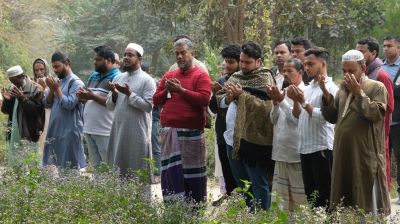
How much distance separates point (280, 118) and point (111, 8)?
98.7ft

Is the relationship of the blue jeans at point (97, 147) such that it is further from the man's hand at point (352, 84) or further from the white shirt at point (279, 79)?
the man's hand at point (352, 84)

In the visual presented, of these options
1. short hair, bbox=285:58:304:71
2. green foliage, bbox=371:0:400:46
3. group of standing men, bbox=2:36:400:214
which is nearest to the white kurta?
group of standing men, bbox=2:36:400:214

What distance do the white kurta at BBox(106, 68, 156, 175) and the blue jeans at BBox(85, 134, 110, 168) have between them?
515mm

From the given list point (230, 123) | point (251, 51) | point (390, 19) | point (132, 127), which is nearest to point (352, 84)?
point (251, 51)

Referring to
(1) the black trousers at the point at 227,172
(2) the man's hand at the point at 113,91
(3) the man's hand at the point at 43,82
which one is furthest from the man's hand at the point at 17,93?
(1) the black trousers at the point at 227,172

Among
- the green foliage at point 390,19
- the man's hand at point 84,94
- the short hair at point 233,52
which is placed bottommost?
the man's hand at point 84,94

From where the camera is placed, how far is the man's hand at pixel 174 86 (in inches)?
281

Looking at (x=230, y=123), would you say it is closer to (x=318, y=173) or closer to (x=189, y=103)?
(x=189, y=103)

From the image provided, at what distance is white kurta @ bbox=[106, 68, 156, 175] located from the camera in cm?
768

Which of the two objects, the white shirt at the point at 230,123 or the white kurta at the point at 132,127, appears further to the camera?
the white kurta at the point at 132,127

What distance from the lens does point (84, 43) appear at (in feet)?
117

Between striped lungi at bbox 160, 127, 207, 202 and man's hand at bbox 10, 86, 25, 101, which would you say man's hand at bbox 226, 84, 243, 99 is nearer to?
striped lungi at bbox 160, 127, 207, 202

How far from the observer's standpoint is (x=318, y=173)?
625cm

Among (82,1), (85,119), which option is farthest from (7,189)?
(82,1)
